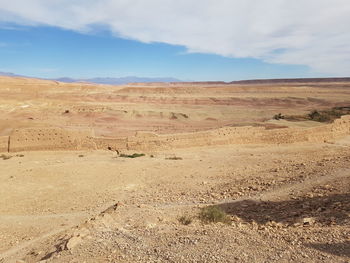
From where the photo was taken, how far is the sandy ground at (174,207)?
5887 millimetres

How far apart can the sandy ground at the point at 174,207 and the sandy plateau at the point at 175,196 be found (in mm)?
30

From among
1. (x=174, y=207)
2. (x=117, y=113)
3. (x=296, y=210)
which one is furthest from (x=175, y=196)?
(x=117, y=113)

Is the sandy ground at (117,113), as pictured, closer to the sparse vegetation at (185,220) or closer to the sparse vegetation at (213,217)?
the sparse vegetation at (185,220)

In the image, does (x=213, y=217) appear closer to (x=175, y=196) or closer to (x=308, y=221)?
(x=308, y=221)

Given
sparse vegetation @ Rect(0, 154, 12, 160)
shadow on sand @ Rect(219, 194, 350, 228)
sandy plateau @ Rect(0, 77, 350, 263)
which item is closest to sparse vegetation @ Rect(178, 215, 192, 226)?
sandy plateau @ Rect(0, 77, 350, 263)

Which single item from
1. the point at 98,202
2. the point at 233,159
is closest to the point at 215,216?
the point at 98,202

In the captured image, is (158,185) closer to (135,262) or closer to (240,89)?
(135,262)

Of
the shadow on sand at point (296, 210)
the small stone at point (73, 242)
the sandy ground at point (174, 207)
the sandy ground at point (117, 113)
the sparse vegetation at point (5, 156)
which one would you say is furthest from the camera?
the sandy ground at point (117, 113)

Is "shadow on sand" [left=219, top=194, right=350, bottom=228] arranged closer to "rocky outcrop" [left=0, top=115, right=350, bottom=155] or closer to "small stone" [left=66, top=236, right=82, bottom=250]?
"small stone" [left=66, top=236, right=82, bottom=250]

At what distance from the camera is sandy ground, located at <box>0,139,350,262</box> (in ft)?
19.3

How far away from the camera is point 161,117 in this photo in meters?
33.6

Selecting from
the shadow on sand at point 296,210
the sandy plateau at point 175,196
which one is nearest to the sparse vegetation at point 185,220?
the sandy plateau at point 175,196

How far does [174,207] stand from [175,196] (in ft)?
4.11

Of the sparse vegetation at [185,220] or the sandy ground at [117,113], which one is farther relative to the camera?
the sandy ground at [117,113]
